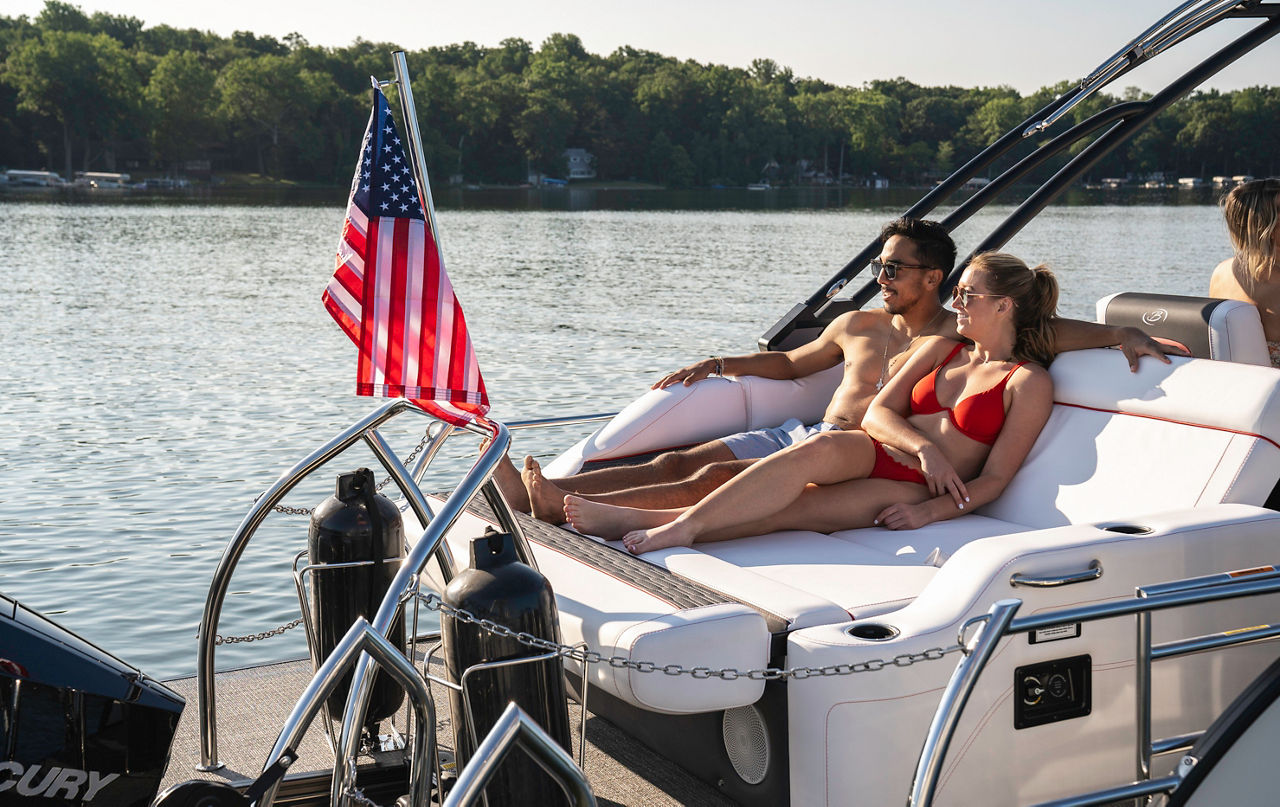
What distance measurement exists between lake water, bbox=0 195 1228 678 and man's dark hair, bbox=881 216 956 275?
10.8ft

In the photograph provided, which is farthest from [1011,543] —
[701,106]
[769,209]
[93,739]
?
[701,106]

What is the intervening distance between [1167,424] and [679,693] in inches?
70.4

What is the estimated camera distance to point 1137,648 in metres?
2.57

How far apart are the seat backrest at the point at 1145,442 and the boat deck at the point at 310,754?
4.51 ft

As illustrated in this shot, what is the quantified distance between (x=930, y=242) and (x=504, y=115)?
9373cm

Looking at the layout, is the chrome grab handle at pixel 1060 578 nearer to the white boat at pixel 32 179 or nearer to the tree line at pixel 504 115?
the tree line at pixel 504 115

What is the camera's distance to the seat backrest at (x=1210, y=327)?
3939 millimetres

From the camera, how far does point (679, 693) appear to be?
2760 mm

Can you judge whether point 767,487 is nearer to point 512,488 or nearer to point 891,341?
point 512,488

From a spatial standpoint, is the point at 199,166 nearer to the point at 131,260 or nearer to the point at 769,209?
the point at 769,209

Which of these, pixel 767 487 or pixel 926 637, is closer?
pixel 926 637

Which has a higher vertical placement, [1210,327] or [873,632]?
[1210,327]

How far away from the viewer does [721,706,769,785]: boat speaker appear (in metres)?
2.94

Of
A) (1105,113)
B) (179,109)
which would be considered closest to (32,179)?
(179,109)
